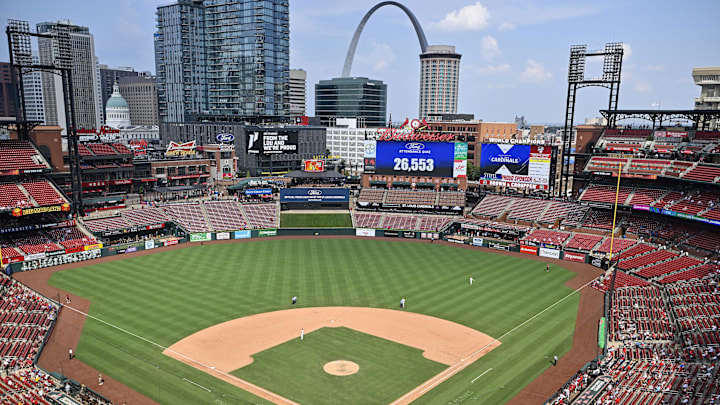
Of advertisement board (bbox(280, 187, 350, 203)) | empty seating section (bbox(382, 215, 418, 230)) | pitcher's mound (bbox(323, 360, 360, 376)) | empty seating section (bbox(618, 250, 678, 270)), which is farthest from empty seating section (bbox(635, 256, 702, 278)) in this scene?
advertisement board (bbox(280, 187, 350, 203))

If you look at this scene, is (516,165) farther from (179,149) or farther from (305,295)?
(179,149)

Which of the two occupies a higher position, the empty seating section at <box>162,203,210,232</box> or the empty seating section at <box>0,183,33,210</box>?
Result: the empty seating section at <box>0,183,33,210</box>

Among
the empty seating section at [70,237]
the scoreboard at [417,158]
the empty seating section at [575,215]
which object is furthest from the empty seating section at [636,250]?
the empty seating section at [70,237]

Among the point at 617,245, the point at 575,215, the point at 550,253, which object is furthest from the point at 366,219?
the point at 617,245

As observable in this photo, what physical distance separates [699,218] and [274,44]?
4599 inches

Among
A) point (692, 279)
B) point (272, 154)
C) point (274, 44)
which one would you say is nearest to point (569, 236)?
point (692, 279)

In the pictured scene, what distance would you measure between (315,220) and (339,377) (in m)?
46.7

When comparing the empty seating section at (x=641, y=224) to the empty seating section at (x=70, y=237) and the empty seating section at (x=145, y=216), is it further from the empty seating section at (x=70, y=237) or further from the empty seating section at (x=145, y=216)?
the empty seating section at (x=70, y=237)

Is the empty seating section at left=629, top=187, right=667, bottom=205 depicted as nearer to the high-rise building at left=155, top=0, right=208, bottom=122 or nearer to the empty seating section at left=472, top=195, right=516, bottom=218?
the empty seating section at left=472, top=195, right=516, bottom=218

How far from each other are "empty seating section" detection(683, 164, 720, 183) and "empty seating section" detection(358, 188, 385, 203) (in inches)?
1683

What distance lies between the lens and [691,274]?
46.4m

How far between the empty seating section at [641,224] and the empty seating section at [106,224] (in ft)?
220

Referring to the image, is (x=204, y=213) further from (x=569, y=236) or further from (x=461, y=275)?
(x=569, y=236)

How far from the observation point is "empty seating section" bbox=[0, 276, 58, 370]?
105 feet
